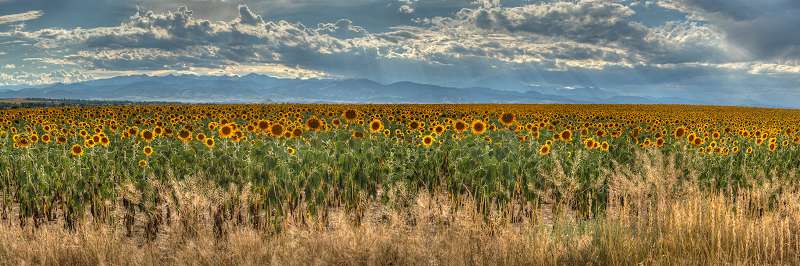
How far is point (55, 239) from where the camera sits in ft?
19.0

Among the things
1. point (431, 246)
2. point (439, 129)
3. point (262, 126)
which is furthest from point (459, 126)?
point (431, 246)

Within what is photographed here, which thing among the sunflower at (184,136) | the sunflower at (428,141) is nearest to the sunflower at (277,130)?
the sunflower at (184,136)

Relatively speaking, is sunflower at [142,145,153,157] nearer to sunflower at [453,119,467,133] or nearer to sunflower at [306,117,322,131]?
sunflower at [306,117,322,131]

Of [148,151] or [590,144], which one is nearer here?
[148,151]

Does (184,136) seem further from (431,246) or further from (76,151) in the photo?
(431,246)

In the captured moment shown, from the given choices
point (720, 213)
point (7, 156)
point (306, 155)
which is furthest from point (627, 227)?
point (7, 156)

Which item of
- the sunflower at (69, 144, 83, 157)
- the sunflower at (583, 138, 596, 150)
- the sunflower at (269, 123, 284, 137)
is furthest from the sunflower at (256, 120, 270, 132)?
the sunflower at (583, 138, 596, 150)

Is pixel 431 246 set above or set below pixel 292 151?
below

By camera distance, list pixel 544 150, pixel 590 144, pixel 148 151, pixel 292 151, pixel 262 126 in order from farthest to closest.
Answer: pixel 262 126 → pixel 590 144 → pixel 544 150 → pixel 148 151 → pixel 292 151

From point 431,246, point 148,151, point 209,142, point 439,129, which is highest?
point 439,129

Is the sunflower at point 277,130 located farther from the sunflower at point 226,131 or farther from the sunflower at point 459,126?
the sunflower at point 459,126

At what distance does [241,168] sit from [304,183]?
1.21m

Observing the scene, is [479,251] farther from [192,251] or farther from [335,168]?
[335,168]

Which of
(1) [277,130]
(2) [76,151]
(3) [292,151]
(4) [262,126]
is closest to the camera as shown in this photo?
(2) [76,151]
